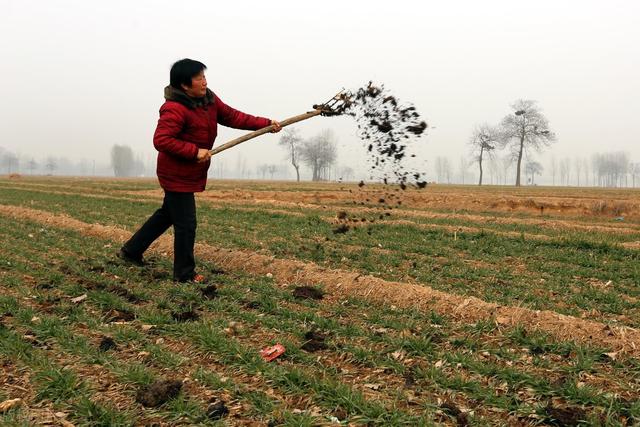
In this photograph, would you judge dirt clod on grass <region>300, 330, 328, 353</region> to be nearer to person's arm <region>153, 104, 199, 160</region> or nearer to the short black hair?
person's arm <region>153, 104, 199, 160</region>

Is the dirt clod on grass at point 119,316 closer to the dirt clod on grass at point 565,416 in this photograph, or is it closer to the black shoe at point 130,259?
the black shoe at point 130,259

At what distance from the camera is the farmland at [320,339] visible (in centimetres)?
313

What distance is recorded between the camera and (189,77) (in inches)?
234

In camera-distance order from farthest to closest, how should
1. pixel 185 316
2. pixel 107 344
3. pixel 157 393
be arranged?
pixel 185 316 < pixel 107 344 < pixel 157 393

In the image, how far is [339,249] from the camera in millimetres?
9719

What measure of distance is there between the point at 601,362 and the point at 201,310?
157 inches

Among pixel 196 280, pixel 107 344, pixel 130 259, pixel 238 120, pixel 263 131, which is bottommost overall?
pixel 107 344

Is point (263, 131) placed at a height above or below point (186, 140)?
above

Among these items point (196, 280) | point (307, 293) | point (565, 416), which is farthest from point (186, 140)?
point (565, 416)

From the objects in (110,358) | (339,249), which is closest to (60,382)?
(110,358)

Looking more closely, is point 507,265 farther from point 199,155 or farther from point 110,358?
point 110,358

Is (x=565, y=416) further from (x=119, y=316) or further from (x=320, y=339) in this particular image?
(x=119, y=316)

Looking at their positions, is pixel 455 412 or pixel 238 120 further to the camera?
pixel 238 120

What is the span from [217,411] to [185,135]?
405cm
